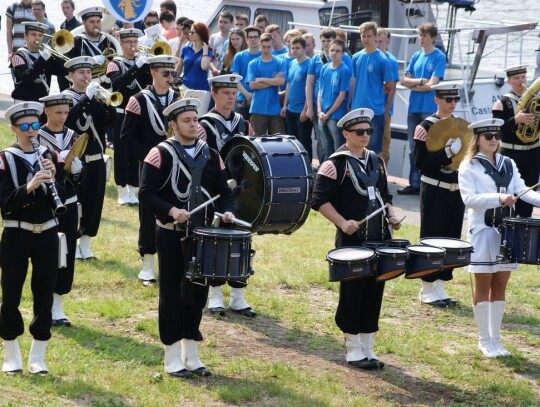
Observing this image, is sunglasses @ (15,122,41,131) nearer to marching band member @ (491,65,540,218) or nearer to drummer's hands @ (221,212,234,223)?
drummer's hands @ (221,212,234,223)

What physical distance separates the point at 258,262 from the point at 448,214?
232 centimetres

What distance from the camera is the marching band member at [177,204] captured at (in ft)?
28.3

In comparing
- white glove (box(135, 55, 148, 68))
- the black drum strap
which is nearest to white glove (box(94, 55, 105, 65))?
white glove (box(135, 55, 148, 68))

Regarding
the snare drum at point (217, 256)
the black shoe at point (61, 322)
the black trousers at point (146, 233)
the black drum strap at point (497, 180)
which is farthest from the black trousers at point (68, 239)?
the black drum strap at point (497, 180)

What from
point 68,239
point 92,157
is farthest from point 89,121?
point 68,239

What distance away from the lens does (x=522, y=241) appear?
9.08 meters

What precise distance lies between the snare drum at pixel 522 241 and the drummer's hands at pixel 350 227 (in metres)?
1.16

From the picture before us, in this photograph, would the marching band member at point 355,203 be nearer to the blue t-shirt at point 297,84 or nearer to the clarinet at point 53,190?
the clarinet at point 53,190

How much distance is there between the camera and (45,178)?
8086 millimetres

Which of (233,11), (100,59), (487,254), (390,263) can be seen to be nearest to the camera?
(390,263)

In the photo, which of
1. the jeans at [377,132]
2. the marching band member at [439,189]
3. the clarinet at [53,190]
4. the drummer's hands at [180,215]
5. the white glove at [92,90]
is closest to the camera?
the clarinet at [53,190]

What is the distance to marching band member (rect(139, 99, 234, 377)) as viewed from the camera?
8641mm

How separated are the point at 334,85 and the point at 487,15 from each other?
19442 millimetres

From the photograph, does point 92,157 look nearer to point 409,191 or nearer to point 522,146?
point 522,146
